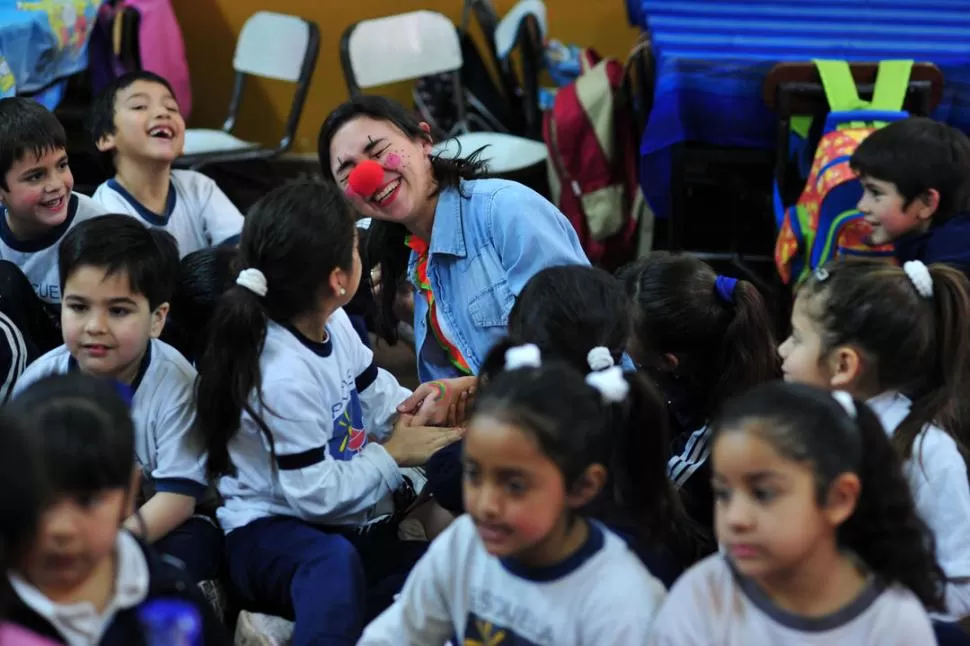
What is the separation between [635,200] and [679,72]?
2.25 ft

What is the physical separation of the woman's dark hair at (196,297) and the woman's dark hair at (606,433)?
84 cm

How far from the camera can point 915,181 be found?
7.59 feet

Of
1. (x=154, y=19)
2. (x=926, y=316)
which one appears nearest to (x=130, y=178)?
(x=154, y=19)

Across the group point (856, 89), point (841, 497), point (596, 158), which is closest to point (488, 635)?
point (841, 497)

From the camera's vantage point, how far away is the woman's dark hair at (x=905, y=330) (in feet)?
5.23

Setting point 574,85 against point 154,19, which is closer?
point 574,85

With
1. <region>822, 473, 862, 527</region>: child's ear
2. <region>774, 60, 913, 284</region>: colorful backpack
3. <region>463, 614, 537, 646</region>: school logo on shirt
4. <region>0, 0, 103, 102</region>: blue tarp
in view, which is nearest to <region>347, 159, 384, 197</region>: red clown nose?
<region>463, 614, 537, 646</region>: school logo on shirt

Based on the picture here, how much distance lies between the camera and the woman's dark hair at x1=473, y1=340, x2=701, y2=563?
1250 mm

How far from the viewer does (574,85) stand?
3459mm

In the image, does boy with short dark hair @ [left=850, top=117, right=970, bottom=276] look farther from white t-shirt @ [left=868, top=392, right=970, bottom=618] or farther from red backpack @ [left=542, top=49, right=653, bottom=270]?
red backpack @ [left=542, top=49, right=653, bottom=270]

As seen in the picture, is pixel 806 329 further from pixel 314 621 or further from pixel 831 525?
pixel 314 621

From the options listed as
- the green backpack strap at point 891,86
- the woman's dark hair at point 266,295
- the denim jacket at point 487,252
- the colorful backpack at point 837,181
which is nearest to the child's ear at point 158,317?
the woman's dark hair at point 266,295

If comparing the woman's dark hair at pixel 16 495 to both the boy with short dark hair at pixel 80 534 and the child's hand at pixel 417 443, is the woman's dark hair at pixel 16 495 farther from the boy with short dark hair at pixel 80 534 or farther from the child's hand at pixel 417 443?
the child's hand at pixel 417 443

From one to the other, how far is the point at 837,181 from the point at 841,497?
1425 millimetres
